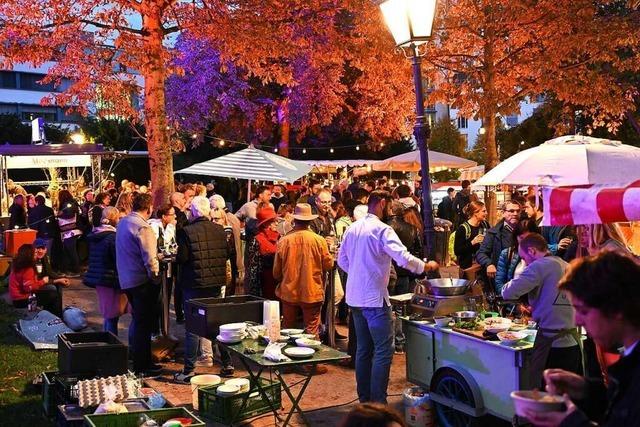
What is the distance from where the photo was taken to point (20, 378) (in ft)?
25.6

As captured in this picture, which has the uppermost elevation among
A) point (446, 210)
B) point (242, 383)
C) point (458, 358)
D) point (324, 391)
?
point (446, 210)

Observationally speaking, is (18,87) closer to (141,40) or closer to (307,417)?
(141,40)

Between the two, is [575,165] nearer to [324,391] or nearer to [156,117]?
[324,391]

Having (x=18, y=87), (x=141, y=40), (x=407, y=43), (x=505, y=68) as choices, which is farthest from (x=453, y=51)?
(x=18, y=87)

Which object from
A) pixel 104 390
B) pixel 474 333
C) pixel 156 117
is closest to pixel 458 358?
pixel 474 333

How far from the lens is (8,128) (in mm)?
39938

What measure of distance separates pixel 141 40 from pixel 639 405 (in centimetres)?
1236

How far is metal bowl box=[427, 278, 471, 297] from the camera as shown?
647 cm

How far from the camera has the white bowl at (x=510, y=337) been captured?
18.2 feet

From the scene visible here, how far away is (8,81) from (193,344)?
68.5m

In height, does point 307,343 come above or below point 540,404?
below

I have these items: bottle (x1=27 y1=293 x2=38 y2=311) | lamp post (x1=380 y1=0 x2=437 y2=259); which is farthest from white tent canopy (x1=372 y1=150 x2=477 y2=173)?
lamp post (x1=380 y1=0 x2=437 y2=259)

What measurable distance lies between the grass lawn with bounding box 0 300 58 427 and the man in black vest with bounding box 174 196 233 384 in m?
1.48

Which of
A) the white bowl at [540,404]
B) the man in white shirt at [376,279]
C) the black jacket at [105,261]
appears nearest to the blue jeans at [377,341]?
the man in white shirt at [376,279]
